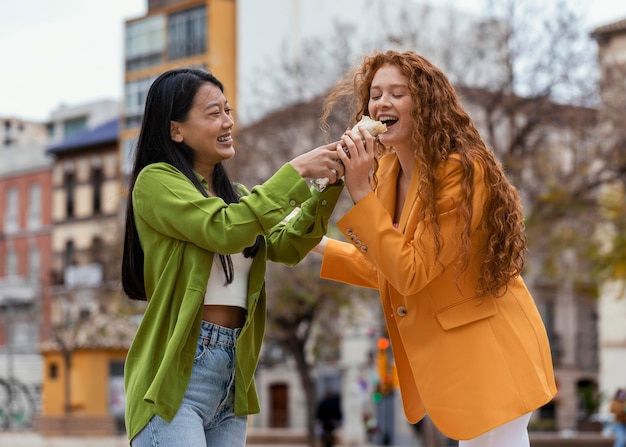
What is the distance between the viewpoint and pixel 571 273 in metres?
27.7

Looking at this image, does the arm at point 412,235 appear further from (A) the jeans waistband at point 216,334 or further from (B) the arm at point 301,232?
(A) the jeans waistband at point 216,334

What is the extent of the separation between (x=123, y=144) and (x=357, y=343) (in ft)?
54.5

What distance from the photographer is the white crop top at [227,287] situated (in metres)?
3.98

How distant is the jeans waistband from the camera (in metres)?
3.93

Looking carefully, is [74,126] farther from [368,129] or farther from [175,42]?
[368,129]

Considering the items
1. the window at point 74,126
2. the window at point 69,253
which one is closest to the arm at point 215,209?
the window at point 69,253

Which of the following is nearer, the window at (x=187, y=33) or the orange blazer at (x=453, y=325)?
the orange blazer at (x=453, y=325)

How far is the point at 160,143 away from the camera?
412 cm

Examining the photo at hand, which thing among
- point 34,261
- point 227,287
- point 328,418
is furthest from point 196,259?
point 34,261

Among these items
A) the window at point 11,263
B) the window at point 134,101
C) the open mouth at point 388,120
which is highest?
the window at point 134,101

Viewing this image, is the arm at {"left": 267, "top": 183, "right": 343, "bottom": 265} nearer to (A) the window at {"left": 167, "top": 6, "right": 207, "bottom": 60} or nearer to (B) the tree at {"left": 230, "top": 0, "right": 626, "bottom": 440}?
(B) the tree at {"left": 230, "top": 0, "right": 626, "bottom": 440}

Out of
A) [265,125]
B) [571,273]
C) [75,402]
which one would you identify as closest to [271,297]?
[265,125]

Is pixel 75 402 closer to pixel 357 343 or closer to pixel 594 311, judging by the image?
pixel 357 343

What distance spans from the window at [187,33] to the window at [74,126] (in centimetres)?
1390
